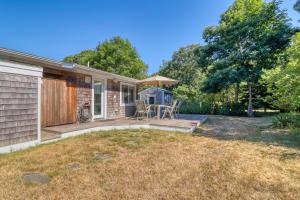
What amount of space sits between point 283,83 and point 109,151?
6.03 meters

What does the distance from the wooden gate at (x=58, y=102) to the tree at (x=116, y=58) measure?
22.8 meters

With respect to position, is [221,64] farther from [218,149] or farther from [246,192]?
[246,192]

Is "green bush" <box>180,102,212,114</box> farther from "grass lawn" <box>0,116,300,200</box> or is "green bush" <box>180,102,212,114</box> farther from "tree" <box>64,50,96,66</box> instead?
"tree" <box>64,50,96,66</box>

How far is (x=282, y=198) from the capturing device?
2.51 metres

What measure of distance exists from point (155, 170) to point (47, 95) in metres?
4.72

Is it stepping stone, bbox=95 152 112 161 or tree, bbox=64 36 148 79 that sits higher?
tree, bbox=64 36 148 79

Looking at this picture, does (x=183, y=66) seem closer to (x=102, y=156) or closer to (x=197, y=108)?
(x=197, y=108)

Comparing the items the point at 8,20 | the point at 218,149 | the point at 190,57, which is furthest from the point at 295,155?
the point at 190,57

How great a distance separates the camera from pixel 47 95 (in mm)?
6254

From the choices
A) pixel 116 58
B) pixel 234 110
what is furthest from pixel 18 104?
pixel 116 58

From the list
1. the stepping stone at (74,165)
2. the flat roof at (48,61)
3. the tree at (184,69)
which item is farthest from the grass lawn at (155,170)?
the tree at (184,69)

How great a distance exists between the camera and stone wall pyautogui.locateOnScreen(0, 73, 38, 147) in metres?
4.09

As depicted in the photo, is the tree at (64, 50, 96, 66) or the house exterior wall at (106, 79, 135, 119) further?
the tree at (64, 50, 96, 66)

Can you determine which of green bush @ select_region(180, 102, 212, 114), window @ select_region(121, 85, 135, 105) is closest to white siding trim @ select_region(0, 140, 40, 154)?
window @ select_region(121, 85, 135, 105)
